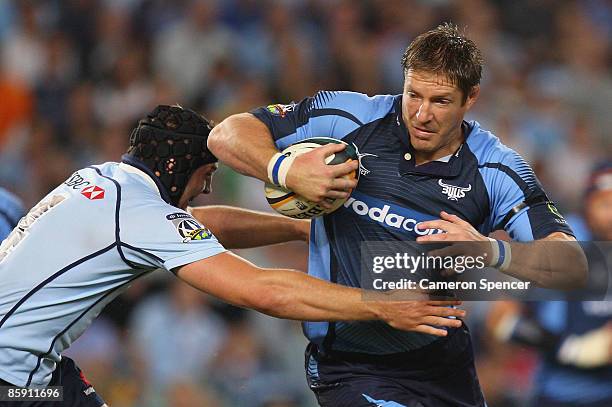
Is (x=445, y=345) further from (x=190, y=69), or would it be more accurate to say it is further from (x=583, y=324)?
(x=190, y=69)

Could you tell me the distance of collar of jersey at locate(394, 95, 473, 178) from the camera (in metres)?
4.52

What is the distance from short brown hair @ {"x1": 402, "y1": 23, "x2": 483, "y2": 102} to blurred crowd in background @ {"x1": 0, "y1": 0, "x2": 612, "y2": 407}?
3.76m

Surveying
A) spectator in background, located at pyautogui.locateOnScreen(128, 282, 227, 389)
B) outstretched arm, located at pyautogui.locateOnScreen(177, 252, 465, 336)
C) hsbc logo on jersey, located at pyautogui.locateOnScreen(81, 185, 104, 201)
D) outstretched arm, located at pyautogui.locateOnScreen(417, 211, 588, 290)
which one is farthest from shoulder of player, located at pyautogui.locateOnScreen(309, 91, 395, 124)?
spectator in background, located at pyautogui.locateOnScreen(128, 282, 227, 389)

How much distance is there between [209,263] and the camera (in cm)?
414

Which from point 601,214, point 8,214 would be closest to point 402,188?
point 601,214

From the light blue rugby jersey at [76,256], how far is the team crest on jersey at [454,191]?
3.48ft

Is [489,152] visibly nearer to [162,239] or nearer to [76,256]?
[162,239]

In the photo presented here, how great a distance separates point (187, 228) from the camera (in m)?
4.20

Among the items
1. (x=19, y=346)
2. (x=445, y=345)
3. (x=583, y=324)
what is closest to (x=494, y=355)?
(x=583, y=324)

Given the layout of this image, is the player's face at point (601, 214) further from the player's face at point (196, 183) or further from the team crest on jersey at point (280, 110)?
the player's face at point (196, 183)

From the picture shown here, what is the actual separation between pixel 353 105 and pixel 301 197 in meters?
0.61

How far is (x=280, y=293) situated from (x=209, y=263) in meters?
0.32

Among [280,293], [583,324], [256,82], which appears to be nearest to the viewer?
[280,293]

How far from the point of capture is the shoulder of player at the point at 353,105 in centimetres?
464
